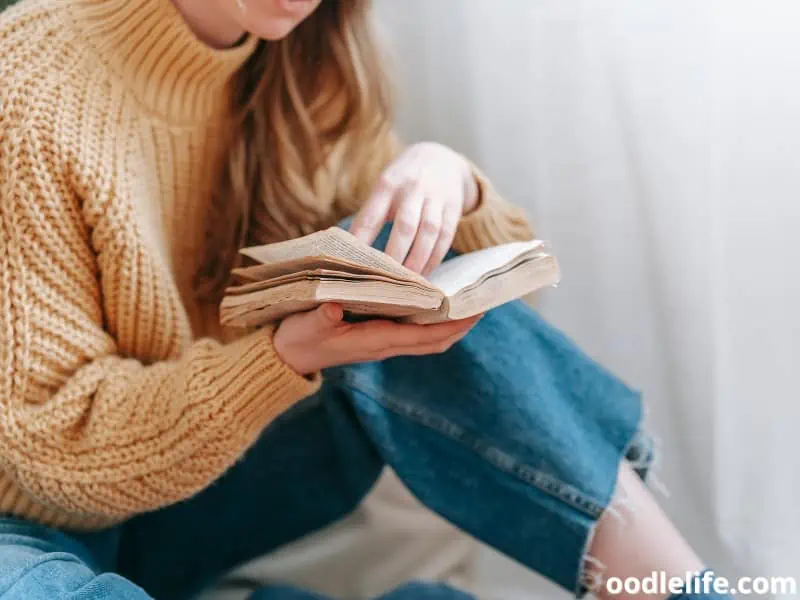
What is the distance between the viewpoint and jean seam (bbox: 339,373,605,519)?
2.20ft

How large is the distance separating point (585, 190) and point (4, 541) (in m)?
0.63

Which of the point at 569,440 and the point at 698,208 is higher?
the point at 698,208

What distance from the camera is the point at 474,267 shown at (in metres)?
0.55

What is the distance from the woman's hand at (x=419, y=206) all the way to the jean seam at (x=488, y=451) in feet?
0.43

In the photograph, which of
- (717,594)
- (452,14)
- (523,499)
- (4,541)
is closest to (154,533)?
(4,541)

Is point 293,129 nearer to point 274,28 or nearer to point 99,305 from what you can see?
point 274,28

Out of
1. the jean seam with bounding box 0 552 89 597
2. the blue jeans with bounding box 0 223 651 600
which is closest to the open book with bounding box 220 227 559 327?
the blue jeans with bounding box 0 223 651 600

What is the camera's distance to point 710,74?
74cm

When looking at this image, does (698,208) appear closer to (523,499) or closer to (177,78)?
(523,499)

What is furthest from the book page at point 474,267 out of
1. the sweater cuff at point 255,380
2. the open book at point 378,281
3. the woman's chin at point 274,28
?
the woman's chin at point 274,28

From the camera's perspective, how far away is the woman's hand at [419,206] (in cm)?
61

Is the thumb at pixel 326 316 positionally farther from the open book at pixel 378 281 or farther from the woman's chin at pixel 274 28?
the woman's chin at pixel 274 28

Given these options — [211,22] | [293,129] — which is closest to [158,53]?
[211,22]

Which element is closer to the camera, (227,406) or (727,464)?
(227,406)
